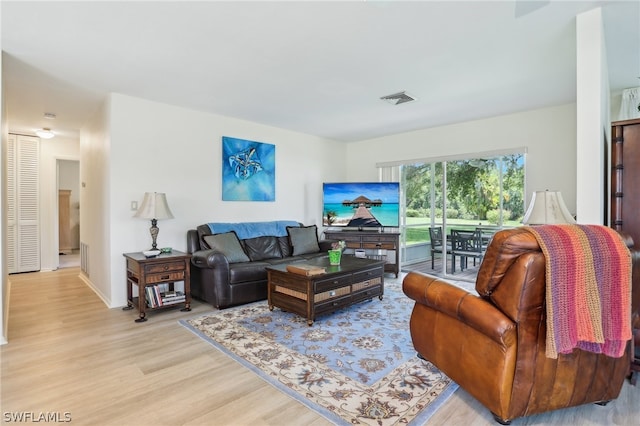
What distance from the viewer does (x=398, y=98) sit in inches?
154

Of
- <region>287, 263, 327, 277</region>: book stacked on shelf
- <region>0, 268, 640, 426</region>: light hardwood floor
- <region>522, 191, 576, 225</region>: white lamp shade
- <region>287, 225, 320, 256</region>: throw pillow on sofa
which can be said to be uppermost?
<region>522, 191, 576, 225</region>: white lamp shade

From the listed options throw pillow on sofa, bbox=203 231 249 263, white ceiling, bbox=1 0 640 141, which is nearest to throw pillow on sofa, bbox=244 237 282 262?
throw pillow on sofa, bbox=203 231 249 263

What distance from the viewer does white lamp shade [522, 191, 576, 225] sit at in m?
2.83

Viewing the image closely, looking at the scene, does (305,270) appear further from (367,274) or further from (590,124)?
(590,124)

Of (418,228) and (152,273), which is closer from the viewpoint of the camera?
(152,273)

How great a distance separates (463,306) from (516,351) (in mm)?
316

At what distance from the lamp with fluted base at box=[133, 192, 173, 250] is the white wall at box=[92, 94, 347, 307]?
337mm

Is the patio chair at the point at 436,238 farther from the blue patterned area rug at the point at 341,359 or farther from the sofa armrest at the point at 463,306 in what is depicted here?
the sofa armrest at the point at 463,306

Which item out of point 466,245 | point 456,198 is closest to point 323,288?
point 466,245

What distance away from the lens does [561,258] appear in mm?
1564

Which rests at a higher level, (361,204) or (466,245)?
(361,204)

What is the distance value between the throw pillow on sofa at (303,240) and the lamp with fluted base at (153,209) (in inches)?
72.6

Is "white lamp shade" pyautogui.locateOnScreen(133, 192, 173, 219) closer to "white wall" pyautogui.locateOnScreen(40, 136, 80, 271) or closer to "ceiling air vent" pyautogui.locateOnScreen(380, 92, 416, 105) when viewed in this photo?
"ceiling air vent" pyautogui.locateOnScreen(380, 92, 416, 105)

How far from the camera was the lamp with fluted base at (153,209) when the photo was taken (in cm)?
366
